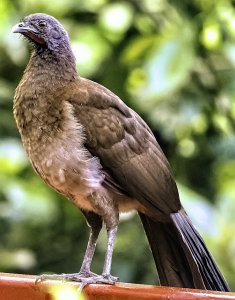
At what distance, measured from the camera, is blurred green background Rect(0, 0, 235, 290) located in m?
4.06

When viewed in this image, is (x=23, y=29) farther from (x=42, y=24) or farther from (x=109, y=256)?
(x=109, y=256)

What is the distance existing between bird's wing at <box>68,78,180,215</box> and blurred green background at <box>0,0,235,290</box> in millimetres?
518

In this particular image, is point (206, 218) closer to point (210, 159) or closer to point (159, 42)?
point (210, 159)

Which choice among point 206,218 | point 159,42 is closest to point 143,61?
point 159,42

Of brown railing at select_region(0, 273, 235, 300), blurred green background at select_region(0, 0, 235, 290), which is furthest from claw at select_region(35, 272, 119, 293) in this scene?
blurred green background at select_region(0, 0, 235, 290)

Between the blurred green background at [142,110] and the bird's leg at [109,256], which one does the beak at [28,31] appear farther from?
the bird's leg at [109,256]

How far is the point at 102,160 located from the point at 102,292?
673 mm

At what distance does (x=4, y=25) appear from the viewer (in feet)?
13.8

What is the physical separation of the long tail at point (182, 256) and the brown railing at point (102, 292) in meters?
0.63

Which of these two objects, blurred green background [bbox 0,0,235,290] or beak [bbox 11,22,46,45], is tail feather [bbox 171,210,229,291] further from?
beak [bbox 11,22,46,45]

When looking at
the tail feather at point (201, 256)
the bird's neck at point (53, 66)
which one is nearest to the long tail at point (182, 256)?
the tail feather at point (201, 256)

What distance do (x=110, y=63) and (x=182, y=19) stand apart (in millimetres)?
385

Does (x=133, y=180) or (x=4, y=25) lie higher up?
(x=4, y=25)

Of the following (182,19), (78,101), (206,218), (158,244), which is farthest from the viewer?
(182,19)
